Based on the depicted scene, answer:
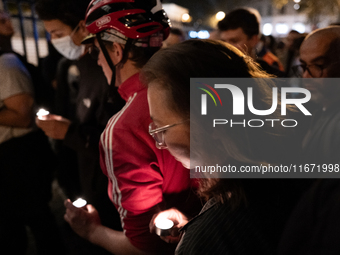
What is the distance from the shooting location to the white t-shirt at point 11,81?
227 centimetres

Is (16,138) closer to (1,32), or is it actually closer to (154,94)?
(1,32)

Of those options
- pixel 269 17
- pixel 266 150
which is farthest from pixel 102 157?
pixel 269 17

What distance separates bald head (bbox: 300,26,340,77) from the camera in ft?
7.90

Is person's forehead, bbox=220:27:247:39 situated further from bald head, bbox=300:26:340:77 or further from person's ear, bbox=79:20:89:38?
person's ear, bbox=79:20:89:38

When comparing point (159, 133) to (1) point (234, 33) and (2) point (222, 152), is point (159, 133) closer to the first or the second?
(2) point (222, 152)

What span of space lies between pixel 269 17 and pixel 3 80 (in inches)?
2295

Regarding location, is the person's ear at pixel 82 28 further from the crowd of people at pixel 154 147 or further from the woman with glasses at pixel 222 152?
the woman with glasses at pixel 222 152

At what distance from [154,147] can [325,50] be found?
204cm

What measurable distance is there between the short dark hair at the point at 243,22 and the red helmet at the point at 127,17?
246cm

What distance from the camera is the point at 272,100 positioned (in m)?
1.04

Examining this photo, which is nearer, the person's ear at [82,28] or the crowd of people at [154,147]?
the crowd of people at [154,147]

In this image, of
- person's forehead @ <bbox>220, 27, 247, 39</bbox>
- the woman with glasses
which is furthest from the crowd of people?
person's forehead @ <bbox>220, 27, 247, 39</bbox>

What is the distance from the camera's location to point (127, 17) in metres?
1.62

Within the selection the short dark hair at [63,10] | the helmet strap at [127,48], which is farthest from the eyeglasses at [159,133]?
the short dark hair at [63,10]
